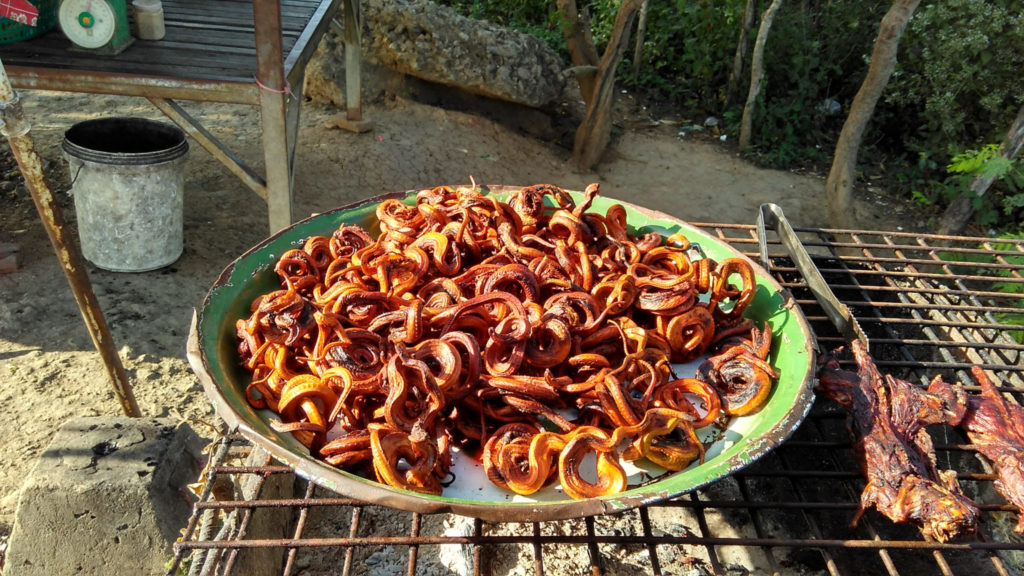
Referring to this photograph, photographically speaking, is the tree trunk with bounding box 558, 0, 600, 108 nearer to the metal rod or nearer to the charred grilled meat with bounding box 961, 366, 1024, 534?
the metal rod

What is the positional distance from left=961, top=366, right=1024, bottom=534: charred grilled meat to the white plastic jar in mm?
5131

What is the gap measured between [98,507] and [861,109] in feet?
21.9

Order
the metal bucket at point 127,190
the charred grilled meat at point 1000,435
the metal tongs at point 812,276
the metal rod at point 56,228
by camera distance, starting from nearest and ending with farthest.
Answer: the charred grilled meat at point 1000,435
the metal tongs at point 812,276
the metal rod at point 56,228
the metal bucket at point 127,190

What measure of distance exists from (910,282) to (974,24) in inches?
209

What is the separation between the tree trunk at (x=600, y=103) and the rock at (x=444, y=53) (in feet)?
2.11

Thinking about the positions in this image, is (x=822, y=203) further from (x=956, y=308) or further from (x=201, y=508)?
(x=201, y=508)

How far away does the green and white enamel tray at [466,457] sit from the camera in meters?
1.61

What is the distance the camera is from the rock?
7.56m

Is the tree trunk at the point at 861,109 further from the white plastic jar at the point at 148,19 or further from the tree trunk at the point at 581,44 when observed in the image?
the white plastic jar at the point at 148,19

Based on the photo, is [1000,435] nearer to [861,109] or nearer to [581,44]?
[861,109]

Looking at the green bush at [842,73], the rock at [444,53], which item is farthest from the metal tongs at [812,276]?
the green bush at [842,73]

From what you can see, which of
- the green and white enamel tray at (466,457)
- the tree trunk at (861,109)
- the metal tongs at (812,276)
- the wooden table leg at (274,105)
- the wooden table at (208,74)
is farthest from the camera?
the tree trunk at (861,109)

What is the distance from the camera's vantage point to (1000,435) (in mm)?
2281

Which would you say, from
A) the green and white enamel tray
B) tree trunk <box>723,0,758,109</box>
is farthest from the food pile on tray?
tree trunk <box>723,0,758,109</box>
